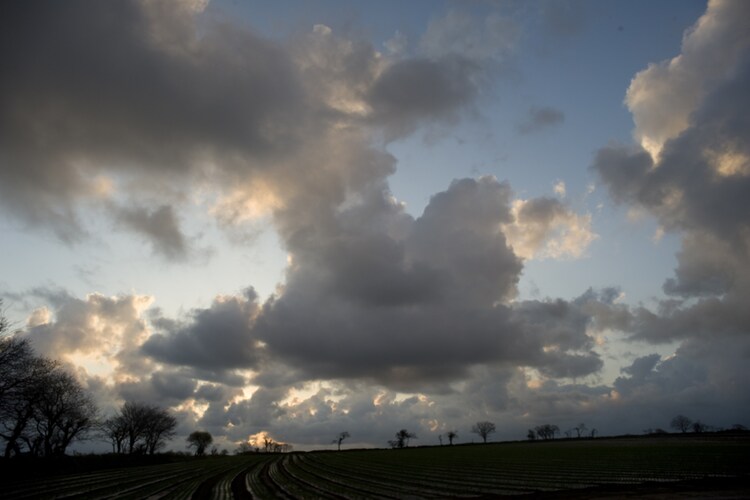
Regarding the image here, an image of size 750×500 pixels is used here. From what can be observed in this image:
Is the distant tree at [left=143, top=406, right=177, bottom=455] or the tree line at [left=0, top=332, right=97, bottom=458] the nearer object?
the tree line at [left=0, top=332, right=97, bottom=458]

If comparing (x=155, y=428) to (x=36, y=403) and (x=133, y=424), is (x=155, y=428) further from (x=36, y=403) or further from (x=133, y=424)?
(x=36, y=403)

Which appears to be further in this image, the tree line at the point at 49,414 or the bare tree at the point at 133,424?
the bare tree at the point at 133,424

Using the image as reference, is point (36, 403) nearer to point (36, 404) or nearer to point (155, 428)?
point (36, 404)

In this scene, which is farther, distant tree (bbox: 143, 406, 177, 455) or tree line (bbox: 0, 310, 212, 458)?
distant tree (bbox: 143, 406, 177, 455)

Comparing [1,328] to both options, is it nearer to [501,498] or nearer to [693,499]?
[501,498]

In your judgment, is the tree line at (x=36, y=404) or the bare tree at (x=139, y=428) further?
the bare tree at (x=139, y=428)

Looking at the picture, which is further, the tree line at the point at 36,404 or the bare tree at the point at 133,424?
the bare tree at the point at 133,424

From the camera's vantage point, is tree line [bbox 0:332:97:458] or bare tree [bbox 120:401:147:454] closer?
tree line [bbox 0:332:97:458]

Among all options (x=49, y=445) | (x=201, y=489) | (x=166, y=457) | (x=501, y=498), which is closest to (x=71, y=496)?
(x=201, y=489)

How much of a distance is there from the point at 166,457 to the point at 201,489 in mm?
100862

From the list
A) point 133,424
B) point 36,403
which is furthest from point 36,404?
point 133,424

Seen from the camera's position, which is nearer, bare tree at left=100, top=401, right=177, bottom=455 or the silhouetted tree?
the silhouetted tree

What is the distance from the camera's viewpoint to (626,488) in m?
33.3

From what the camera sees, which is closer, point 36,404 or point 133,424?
point 36,404
